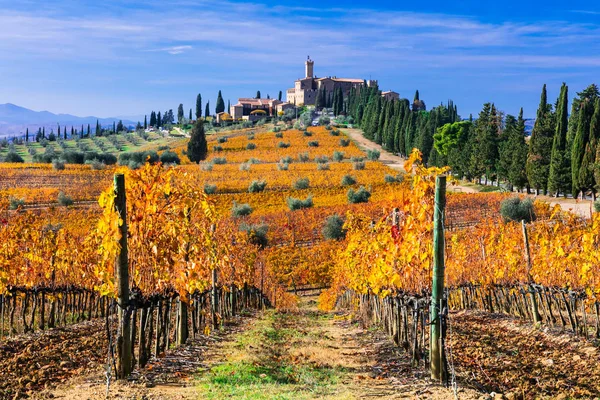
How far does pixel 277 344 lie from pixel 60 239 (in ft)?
24.4

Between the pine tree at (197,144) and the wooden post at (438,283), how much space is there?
2636 inches

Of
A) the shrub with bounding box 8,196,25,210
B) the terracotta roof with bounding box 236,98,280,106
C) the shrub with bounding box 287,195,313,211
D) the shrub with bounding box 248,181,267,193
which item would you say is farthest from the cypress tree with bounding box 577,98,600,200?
the terracotta roof with bounding box 236,98,280,106

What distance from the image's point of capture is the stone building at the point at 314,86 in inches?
5674

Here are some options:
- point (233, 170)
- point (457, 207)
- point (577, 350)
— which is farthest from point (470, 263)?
point (233, 170)

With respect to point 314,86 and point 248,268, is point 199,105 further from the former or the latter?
point 248,268

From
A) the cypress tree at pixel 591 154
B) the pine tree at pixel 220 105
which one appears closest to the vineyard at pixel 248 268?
the cypress tree at pixel 591 154

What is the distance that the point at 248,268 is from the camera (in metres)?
18.2

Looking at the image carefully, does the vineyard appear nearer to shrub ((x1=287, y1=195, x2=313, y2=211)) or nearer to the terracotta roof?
shrub ((x1=287, y1=195, x2=313, y2=211))

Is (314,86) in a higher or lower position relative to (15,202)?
higher

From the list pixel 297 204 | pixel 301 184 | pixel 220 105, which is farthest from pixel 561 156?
pixel 220 105

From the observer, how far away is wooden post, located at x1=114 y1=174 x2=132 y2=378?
6266 millimetres

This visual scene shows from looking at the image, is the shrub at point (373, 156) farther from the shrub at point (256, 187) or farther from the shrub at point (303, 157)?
the shrub at point (256, 187)

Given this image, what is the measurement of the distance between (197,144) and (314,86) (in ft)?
264

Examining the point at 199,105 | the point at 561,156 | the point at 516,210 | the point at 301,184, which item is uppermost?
the point at 199,105
